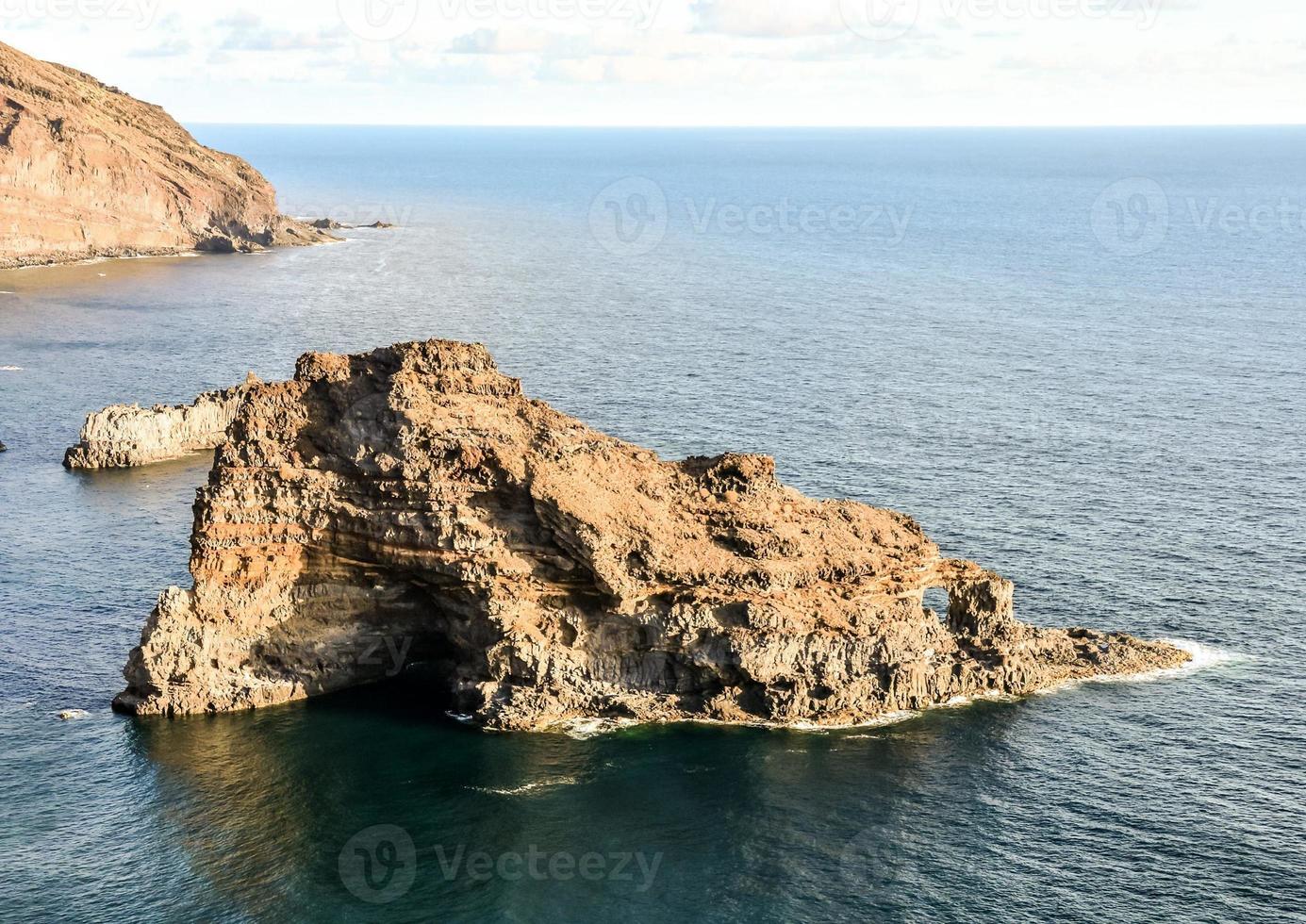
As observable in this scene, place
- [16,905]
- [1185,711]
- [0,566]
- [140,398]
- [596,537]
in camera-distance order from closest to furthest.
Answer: [16,905] < [596,537] < [1185,711] < [0,566] < [140,398]

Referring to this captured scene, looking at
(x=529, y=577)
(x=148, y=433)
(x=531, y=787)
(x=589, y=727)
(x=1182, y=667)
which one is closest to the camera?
(x=531, y=787)

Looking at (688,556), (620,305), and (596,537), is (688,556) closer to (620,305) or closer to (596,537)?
(596,537)

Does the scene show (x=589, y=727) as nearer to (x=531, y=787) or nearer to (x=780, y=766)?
(x=531, y=787)

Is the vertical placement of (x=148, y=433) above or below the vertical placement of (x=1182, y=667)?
above

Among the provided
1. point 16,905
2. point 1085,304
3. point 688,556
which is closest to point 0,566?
point 16,905

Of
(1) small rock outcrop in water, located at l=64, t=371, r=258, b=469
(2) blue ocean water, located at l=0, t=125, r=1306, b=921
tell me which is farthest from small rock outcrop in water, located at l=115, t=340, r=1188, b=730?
(1) small rock outcrop in water, located at l=64, t=371, r=258, b=469

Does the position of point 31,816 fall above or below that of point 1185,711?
below

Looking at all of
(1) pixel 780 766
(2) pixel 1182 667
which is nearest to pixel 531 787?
(1) pixel 780 766

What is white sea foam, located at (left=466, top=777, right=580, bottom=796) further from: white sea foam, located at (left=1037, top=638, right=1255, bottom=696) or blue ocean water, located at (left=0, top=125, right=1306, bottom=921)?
white sea foam, located at (left=1037, top=638, right=1255, bottom=696)
